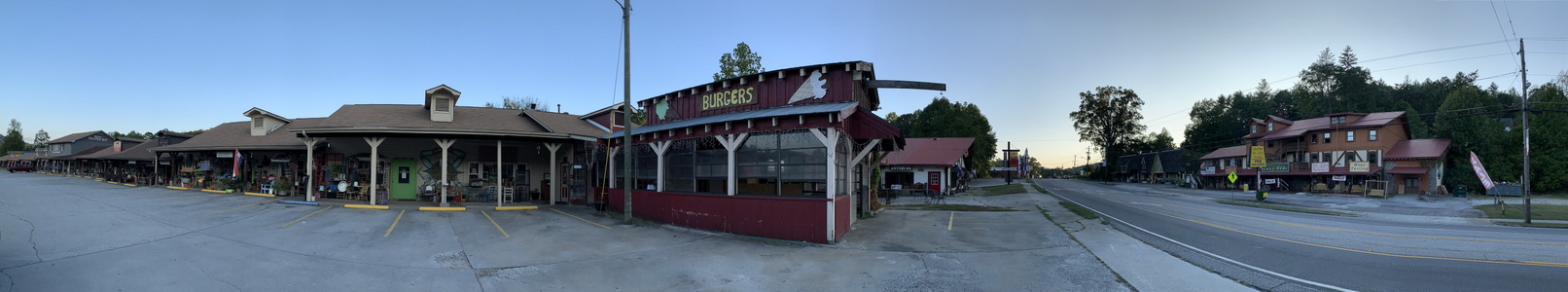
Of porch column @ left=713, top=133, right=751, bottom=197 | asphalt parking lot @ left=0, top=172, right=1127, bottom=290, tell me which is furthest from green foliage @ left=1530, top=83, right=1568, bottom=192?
porch column @ left=713, top=133, right=751, bottom=197

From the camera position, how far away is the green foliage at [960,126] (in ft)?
203

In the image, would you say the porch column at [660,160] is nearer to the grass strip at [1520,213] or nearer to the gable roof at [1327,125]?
the grass strip at [1520,213]

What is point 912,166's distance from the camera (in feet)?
119

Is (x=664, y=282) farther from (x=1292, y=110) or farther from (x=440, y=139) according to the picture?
(x=1292, y=110)

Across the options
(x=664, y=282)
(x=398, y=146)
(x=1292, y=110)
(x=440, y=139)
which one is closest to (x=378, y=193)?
(x=398, y=146)

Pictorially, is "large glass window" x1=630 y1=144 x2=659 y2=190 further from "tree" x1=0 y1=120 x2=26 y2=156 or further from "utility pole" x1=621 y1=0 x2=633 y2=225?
"tree" x1=0 y1=120 x2=26 y2=156

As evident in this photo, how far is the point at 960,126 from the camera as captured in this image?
61.3m

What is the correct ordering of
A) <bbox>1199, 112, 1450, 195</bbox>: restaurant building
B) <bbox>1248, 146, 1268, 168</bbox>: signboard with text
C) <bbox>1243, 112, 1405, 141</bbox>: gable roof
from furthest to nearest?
1. <bbox>1248, 146, 1268, 168</bbox>: signboard with text
2. <bbox>1243, 112, 1405, 141</bbox>: gable roof
3. <bbox>1199, 112, 1450, 195</bbox>: restaurant building

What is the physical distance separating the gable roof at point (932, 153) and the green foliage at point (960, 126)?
17716 mm

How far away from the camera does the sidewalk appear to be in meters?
7.87

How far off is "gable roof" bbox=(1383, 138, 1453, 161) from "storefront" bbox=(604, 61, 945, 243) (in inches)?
1629

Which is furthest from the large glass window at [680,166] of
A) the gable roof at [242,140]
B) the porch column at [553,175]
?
the gable roof at [242,140]

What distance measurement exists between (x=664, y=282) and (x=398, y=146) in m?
17.8

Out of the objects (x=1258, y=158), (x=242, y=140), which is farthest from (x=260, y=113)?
(x=1258, y=158)
